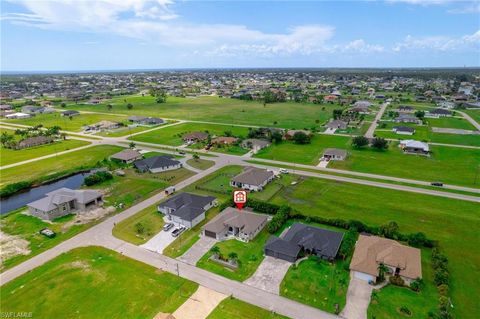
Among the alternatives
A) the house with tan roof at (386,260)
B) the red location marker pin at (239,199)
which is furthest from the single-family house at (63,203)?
the house with tan roof at (386,260)

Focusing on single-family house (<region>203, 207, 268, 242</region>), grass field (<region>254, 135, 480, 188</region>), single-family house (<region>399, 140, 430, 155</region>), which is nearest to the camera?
single-family house (<region>203, 207, 268, 242</region>)

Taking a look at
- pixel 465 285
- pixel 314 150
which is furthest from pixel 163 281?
pixel 314 150

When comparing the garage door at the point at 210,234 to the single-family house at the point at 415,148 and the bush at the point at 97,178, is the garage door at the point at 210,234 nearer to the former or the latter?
the bush at the point at 97,178

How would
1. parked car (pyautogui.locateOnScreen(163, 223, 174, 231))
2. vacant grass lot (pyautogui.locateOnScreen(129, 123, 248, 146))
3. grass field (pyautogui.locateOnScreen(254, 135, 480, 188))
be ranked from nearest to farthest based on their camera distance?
parked car (pyautogui.locateOnScreen(163, 223, 174, 231)) → grass field (pyautogui.locateOnScreen(254, 135, 480, 188)) → vacant grass lot (pyautogui.locateOnScreen(129, 123, 248, 146))

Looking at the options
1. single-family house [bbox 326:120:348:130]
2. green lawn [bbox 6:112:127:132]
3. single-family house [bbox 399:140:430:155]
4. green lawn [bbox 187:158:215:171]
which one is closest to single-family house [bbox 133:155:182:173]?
green lawn [bbox 187:158:215:171]

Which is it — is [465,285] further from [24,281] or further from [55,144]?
[55,144]

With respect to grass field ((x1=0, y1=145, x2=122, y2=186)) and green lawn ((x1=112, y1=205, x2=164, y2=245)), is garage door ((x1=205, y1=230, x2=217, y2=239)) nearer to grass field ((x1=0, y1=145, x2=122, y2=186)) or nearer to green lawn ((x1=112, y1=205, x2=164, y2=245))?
green lawn ((x1=112, y1=205, x2=164, y2=245))
